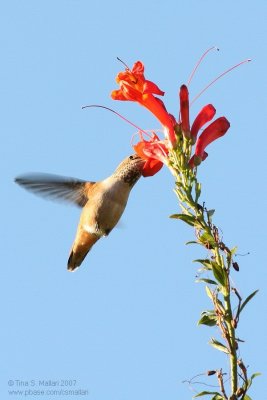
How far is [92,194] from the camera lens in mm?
8148

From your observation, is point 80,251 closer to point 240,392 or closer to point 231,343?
point 231,343

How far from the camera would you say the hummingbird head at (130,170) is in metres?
7.49

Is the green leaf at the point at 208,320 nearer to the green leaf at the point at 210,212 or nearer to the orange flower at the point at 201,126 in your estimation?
the green leaf at the point at 210,212

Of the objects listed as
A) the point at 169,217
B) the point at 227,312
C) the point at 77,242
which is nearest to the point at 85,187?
the point at 77,242

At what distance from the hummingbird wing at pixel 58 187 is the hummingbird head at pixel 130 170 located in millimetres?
653

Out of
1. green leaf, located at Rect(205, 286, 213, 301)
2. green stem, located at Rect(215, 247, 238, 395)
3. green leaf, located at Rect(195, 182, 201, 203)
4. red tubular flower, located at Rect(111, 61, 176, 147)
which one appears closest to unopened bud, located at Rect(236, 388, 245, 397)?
green stem, located at Rect(215, 247, 238, 395)

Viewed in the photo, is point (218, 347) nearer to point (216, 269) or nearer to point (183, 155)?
point (216, 269)

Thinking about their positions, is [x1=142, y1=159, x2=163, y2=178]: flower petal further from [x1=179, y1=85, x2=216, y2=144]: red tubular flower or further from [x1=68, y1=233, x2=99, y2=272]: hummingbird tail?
[x1=68, y1=233, x2=99, y2=272]: hummingbird tail

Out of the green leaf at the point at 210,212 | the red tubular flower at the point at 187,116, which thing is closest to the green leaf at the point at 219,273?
the green leaf at the point at 210,212

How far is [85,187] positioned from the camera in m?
8.29

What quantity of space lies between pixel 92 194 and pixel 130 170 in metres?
0.84

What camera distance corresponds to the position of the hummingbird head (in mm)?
7492

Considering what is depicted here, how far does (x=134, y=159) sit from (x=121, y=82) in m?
2.29

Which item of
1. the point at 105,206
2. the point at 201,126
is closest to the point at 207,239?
the point at 201,126
